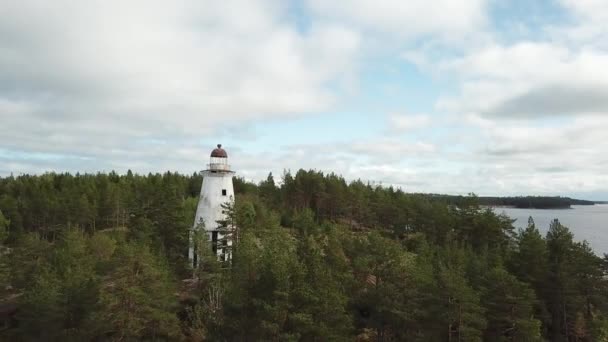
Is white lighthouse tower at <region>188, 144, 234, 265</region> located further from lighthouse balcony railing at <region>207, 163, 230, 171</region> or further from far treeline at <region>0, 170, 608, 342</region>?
far treeline at <region>0, 170, 608, 342</region>

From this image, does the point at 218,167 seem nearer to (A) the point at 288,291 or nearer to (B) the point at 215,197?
(B) the point at 215,197

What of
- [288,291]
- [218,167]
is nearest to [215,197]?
[218,167]

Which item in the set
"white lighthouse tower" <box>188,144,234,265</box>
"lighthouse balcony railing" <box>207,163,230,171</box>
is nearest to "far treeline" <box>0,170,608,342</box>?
"white lighthouse tower" <box>188,144,234,265</box>

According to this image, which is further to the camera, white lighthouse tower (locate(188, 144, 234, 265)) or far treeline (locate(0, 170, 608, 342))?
white lighthouse tower (locate(188, 144, 234, 265))

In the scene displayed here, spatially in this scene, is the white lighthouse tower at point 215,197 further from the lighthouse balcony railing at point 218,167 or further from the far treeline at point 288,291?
the far treeline at point 288,291

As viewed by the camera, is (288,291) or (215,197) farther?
(215,197)

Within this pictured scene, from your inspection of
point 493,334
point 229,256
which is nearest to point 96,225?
point 229,256

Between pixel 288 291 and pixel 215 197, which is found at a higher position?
pixel 215 197

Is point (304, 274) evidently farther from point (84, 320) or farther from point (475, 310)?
point (84, 320)

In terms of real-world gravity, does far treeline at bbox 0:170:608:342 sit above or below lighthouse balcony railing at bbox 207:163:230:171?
below
